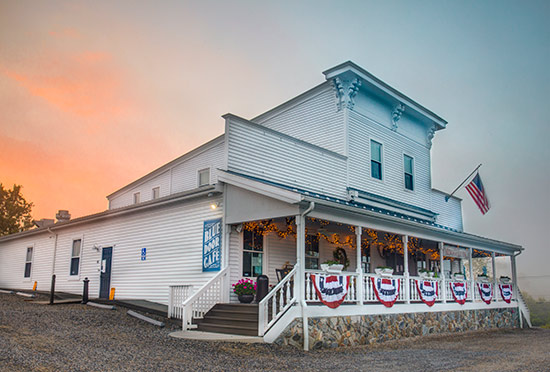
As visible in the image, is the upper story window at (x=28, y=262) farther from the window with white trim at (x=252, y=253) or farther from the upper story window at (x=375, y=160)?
the upper story window at (x=375, y=160)

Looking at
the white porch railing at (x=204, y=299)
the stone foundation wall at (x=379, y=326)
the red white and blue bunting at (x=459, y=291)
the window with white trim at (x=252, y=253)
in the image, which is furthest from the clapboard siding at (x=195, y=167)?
the red white and blue bunting at (x=459, y=291)

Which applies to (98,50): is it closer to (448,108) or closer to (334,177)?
(334,177)

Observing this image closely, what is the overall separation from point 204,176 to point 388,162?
310 inches

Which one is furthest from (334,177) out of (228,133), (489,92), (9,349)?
(489,92)

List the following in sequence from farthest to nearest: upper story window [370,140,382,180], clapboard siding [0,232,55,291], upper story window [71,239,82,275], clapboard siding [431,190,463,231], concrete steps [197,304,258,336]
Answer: clapboard siding [431,190,463,231] → clapboard siding [0,232,55,291] → upper story window [71,239,82,275] → upper story window [370,140,382,180] → concrete steps [197,304,258,336]

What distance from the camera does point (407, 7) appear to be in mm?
27016

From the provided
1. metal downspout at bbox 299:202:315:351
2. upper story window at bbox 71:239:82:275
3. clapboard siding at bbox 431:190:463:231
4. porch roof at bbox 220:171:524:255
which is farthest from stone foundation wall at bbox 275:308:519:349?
upper story window at bbox 71:239:82:275

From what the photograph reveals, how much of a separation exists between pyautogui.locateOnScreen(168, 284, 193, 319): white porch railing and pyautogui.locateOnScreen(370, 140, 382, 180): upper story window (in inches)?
372

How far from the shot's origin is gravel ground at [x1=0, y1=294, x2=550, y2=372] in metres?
8.90

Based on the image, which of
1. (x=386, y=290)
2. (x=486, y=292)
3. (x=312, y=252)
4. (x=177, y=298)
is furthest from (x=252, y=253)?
(x=486, y=292)

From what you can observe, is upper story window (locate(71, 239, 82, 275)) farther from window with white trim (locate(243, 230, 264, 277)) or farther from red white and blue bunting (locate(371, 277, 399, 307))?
red white and blue bunting (locate(371, 277, 399, 307))

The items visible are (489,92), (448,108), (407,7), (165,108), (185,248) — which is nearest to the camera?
(185,248)

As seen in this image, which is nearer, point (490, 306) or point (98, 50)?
point (98, 50)

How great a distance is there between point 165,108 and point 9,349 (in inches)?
650
